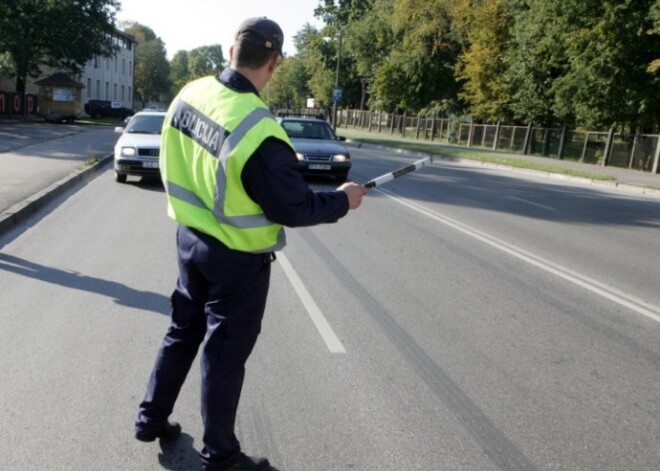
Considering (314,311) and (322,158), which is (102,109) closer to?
(322,158)

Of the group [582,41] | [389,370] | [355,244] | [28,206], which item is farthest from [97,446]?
[582,41]

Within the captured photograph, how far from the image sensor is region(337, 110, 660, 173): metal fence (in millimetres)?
27453

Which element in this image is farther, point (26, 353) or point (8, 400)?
point (26, 353)

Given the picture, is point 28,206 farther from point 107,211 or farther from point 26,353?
point 26,353

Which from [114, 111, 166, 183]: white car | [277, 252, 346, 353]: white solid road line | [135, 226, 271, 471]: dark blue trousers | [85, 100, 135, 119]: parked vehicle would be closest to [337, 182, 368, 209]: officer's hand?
[135, 226, 271, 471]: dark blue trousers

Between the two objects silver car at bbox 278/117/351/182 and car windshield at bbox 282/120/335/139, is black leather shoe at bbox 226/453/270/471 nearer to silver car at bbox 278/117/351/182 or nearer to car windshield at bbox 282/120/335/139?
silver car at bbox 278/117/351/182

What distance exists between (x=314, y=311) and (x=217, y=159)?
10.0 ft

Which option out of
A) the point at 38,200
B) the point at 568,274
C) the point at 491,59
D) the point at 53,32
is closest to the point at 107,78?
the point at 53,32

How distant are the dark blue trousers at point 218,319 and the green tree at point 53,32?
4543cm

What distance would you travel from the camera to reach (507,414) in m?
3.77

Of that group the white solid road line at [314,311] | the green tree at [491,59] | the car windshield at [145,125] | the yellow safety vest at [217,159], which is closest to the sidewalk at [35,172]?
the car windshield at [145,125]

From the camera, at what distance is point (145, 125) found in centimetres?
1518

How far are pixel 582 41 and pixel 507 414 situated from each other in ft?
91.6

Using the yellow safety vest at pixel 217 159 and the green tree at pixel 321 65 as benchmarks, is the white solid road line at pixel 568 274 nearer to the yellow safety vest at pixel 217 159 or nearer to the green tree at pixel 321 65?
the yellow safety vest at pixel 217 159
